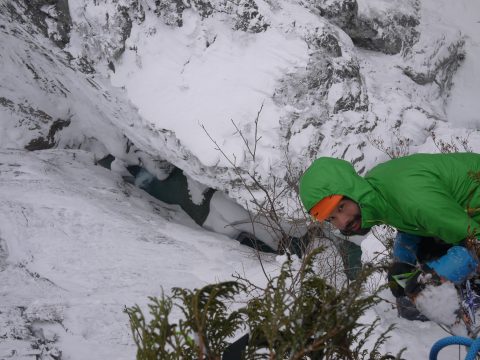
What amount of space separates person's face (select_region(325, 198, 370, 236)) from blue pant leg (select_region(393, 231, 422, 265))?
612 mm

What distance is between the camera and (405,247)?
2.49 m

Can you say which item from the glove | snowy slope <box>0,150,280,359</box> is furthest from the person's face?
snowy slope <box>0,150,280,359</box>

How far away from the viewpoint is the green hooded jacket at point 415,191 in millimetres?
1727

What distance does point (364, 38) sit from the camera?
9.67 metres

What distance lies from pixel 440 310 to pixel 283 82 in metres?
5.91

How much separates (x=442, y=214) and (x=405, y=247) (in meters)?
0.86

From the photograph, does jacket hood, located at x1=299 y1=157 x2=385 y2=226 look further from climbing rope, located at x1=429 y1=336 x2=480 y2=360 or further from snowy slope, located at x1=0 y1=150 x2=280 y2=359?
snowy slope, located at x1=0 y1=150 x2=280 y2=359

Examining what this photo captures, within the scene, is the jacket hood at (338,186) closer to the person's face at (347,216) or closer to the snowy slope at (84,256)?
the person's face at (347,216)

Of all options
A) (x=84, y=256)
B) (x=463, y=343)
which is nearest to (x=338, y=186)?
(x=463, y=343)

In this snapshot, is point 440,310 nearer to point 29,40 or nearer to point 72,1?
point 72,1

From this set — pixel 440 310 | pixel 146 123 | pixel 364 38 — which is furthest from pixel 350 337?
pixel 364 38

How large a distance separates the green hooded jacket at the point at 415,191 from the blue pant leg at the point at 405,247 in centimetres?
49

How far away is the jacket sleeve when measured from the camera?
170cm

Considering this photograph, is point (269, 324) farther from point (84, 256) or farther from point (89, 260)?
point (84, 256)
